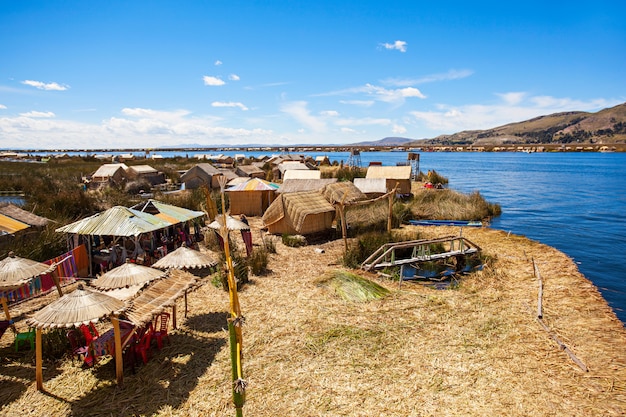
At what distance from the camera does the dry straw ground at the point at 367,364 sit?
5.54m

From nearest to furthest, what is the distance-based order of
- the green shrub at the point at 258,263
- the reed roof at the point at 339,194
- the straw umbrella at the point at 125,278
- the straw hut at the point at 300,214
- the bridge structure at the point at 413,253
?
the straw umbrella at the point at 125,278, the green shrub at the point at 258,263, the bridge structure at the point at 413,253, the straw hut at the point at 300,214, the reed roof at the point at 339,194

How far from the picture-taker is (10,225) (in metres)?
11.0

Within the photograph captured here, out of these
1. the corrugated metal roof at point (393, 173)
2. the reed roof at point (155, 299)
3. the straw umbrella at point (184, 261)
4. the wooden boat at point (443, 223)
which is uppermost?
the corrugated metal roof at point (393, 173)

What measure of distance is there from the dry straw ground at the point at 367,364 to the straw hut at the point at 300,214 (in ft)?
20.2

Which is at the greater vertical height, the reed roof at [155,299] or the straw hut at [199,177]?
the straw hut at [199,177]

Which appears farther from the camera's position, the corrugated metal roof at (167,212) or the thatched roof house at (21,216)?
the corrugated metal roof at (167,212)

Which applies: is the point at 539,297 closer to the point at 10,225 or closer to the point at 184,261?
the point at 184,261

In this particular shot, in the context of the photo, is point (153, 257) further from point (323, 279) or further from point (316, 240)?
point (316, 240)

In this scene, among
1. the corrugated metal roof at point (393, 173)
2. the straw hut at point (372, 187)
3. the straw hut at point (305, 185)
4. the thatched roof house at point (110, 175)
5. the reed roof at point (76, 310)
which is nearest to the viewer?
the reed roof at point (76, 310)

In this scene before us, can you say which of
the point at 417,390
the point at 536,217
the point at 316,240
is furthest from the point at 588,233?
the point at 417,390

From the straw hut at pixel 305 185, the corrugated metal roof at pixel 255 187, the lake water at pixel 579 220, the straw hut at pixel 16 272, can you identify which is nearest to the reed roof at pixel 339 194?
the straw hut at pixel 305 185

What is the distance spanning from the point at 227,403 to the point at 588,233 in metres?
22.8

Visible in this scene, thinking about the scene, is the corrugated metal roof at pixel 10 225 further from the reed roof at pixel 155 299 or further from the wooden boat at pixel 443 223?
the wooden boat at pixel 443 223

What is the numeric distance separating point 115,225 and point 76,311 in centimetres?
650
